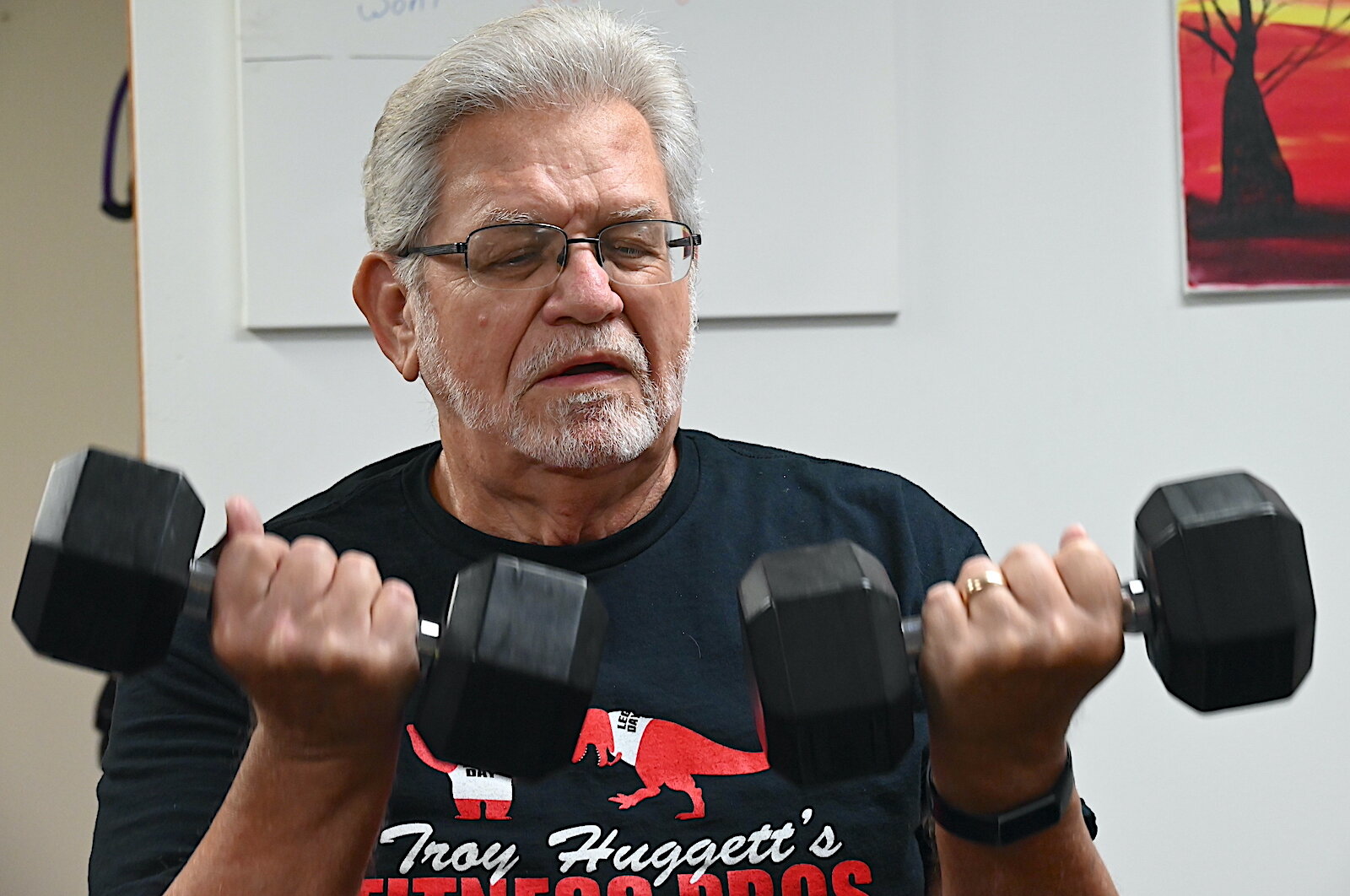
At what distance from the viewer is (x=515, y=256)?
110 centimetres

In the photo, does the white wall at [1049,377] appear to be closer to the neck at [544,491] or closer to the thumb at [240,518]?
the neck at [544,491]

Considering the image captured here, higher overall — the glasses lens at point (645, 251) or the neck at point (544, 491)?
the glasses lens at point (645, 251)

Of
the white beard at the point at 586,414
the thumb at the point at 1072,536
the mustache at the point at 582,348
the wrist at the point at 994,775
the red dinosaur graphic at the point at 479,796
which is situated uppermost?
the mustache at the point at 582,348

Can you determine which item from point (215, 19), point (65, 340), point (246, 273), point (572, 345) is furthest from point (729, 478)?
point (65, 340)

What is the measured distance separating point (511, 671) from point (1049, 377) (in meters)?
1.16

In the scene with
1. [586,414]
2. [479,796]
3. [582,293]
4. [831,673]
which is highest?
[582,293]

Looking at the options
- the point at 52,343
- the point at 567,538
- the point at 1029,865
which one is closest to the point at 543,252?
the point at 567,538

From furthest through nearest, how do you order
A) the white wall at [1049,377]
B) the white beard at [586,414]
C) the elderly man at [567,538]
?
the white wall at [1049,377], the white beard at [586,414], the elderly man at [567,538]

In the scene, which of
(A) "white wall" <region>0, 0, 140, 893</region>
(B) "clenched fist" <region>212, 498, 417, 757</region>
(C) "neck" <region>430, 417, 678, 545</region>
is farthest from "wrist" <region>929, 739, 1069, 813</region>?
(A) "white wall" <region>0, 0, 140, 893</region>

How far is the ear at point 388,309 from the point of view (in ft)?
4.00

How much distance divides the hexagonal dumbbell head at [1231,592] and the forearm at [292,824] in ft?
1.62

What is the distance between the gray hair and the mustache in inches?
6.8

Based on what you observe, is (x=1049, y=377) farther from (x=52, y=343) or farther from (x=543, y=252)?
(x=52, y=343)

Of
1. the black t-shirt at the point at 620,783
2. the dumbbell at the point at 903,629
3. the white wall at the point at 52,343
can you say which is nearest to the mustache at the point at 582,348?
the black t-shirt at the point at 620,783
